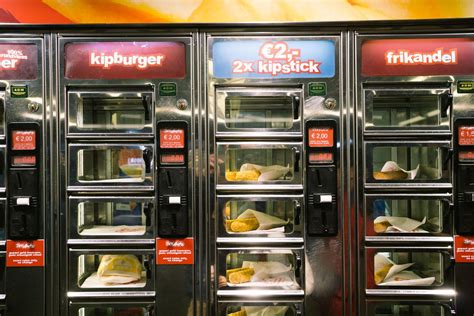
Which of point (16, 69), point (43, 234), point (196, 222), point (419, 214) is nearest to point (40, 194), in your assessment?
point (43, 234)

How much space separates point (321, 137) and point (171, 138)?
926 mm

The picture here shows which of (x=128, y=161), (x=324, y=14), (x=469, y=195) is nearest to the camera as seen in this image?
(x=469, y=195)

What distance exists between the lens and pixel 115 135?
238 centimetres

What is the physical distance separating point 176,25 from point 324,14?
3.72 ft

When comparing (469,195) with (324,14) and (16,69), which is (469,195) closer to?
(324,14)

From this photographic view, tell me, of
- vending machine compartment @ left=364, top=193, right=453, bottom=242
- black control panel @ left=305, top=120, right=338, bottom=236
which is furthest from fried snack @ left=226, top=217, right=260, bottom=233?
vending machine compartment @ left=364, top=193, right=453, bottom=242

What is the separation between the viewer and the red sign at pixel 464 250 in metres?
2.38

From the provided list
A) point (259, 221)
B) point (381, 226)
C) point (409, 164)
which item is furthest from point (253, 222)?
point (409, 164)

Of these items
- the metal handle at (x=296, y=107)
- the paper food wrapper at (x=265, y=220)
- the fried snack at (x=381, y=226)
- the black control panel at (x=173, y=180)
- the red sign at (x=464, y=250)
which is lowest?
the red sign at (x=464, y=250)

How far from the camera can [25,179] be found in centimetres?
237

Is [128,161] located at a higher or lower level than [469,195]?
higher

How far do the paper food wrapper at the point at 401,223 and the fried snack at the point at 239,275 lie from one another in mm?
896

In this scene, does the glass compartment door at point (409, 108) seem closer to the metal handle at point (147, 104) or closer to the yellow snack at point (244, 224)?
the yellow snack at point (244, 224)

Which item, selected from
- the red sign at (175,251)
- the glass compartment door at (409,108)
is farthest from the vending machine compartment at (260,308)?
the glass compartment door at (409,108)
